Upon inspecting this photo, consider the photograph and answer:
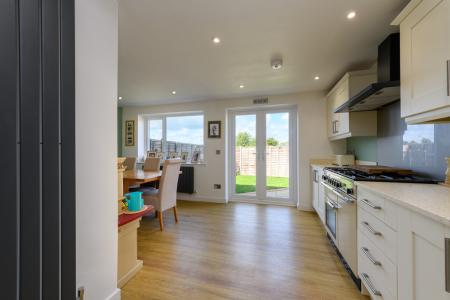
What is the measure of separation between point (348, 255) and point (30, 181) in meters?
2.35

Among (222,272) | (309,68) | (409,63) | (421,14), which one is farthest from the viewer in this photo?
(309,68)

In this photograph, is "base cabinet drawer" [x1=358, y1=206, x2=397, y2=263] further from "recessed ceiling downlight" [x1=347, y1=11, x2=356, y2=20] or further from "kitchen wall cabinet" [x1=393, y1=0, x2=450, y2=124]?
"recessed ceiling downlight" [x1=347, y1=11, x2=356, y2=20]

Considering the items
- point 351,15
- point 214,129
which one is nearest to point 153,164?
point 214,129

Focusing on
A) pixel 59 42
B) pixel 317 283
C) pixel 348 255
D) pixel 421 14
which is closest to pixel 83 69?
pixel 59 42

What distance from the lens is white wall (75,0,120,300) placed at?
1.17 m

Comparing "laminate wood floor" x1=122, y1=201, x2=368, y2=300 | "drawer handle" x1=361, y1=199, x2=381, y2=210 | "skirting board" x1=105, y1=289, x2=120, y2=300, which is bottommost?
"laminate wood floor" x1=122, y1=201, x2=368, y2=300

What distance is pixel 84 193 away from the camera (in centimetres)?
120

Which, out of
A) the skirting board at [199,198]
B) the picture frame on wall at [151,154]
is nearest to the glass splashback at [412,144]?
the skirting board at [199,198]

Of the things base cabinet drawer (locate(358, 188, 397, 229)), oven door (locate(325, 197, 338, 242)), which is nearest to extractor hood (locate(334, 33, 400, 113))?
base cabinet drawer (locate(358, 188, 397, 229))

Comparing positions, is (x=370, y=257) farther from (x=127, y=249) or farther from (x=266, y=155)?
(x=266, y=155)

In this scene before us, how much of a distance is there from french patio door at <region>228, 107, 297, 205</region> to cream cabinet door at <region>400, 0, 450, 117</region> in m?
2.58

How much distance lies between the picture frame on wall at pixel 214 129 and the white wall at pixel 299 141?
92 millimetres

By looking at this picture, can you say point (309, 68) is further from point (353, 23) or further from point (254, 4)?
point (254, 4)

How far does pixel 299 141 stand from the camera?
3.81 meters
